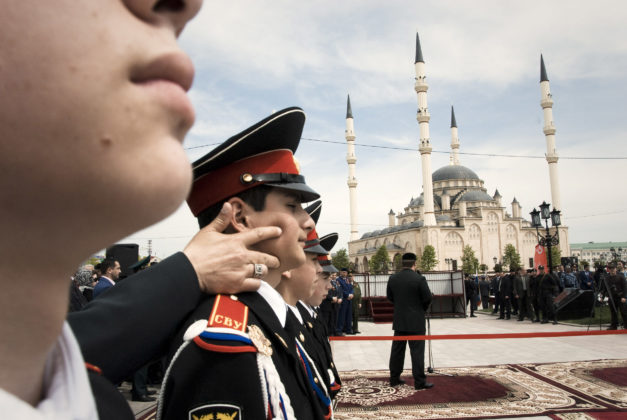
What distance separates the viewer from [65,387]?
1.73 ft

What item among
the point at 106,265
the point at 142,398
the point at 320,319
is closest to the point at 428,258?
the point at 320,319

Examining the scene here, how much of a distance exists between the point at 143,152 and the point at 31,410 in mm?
277

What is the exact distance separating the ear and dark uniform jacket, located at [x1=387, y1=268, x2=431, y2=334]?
224 inches

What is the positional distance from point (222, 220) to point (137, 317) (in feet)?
1.69

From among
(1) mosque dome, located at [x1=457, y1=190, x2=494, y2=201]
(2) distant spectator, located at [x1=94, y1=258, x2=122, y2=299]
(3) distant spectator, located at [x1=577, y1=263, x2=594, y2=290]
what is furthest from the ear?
(1) mosque dome, located at [x1=457, y1=190, x2=494, y2=201]

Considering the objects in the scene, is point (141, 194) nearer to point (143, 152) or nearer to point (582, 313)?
point (143, 152)

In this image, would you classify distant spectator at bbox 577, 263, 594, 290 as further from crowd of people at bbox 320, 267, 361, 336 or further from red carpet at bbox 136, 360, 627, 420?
red carpet at bbox 136, 360, 627, 420

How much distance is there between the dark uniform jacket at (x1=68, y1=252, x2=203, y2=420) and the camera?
1126 mm

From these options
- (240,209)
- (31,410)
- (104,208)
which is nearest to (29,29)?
(104,208)

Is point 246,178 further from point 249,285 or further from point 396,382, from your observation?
point 396,382

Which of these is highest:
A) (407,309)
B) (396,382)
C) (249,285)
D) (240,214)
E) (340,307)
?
(240,214)

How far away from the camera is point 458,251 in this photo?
218 feet

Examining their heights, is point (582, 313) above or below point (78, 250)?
below

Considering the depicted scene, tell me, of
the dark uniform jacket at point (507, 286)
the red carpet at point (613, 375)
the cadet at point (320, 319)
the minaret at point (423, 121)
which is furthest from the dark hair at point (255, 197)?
the minaret at point (423, 121)
